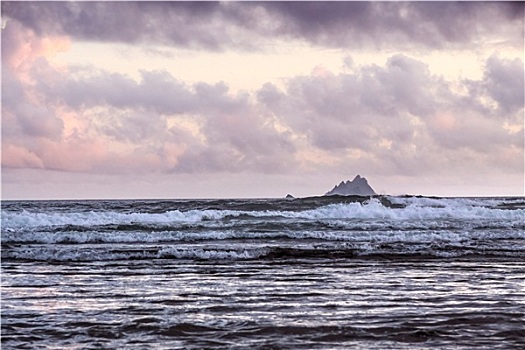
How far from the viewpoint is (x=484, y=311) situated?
8867mm

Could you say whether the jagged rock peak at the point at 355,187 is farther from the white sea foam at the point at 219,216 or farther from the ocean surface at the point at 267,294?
the ocean surface at the point at 267,294

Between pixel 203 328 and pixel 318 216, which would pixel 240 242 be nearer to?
pixel 203 328

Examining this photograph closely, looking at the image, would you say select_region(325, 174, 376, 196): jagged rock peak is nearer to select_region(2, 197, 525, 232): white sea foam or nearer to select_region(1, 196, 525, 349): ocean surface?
select_region(2, 197, 525, 232): white sea foam

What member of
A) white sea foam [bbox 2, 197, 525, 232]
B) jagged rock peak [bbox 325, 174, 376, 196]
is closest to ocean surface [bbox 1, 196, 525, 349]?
white sea foam [bbox 2, 197, 525, 232]

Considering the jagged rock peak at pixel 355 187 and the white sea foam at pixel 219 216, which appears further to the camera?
the jagged rock peak at pixel 355 187

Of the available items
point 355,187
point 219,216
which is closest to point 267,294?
point 219,216

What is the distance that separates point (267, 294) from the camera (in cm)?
1040

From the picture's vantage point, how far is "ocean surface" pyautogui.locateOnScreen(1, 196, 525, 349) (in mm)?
7461

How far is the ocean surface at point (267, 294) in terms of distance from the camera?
746 cm

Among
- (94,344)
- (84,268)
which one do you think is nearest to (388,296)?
(94,344)

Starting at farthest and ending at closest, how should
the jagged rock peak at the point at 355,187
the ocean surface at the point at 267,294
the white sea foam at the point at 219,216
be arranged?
the jagged rock peak at the point at 355,187, the white sea foam at the point at 219,216, the ocean surface at the point at 267,294

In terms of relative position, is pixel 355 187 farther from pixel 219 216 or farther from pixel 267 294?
pixel 267 294

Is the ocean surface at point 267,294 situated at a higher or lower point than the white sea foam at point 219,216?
lower

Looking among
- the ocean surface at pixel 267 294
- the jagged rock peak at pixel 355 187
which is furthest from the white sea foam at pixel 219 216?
the jagged rock peak at pixel 355 187
